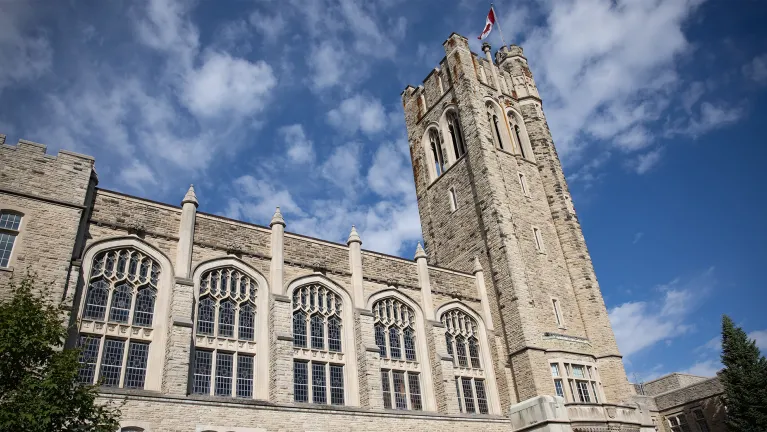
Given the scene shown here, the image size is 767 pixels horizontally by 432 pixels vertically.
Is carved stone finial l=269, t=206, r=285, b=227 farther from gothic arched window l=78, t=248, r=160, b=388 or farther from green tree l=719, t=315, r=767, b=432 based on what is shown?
green tree l=719, t=315, r=767, b=432

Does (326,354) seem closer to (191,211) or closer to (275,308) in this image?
(275,308)

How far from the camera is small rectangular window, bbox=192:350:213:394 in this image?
19.3m

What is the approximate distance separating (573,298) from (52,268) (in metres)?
25.1

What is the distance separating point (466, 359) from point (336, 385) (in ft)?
24.6

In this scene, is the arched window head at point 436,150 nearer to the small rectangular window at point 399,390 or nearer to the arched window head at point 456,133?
the arched window head at point 456,133

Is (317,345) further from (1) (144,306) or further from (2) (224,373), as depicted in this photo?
(1) (144,306)

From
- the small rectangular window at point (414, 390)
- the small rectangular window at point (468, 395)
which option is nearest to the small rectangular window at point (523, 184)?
the small rectangular window at point (468, 395)

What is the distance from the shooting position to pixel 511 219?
3092 centimetres

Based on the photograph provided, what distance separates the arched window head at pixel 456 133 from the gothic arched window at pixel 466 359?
40.3 ft

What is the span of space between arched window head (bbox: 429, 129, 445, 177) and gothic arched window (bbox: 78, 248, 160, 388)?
72.0 ft

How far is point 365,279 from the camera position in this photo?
83.7ft

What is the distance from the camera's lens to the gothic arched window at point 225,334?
778 inches

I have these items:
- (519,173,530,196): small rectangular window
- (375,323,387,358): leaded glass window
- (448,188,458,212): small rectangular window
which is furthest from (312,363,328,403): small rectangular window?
(519,173,530,196): small rectangular window

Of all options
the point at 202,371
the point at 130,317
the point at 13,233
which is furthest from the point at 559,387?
the point at 13,233
